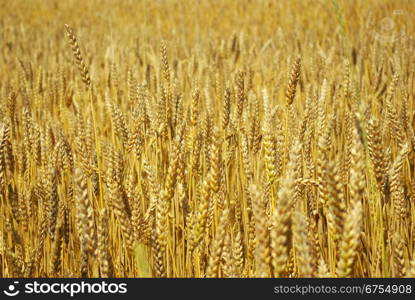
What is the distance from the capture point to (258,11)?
21.0 ft

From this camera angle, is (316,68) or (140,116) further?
(316,68)

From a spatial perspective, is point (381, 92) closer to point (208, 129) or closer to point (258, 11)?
point (208, 129)

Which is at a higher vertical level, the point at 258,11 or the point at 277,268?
the point at 258,11

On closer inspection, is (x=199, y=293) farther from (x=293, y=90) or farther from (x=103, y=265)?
(x=293, y=90)

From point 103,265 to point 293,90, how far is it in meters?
0.69

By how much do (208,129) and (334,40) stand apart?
2939 mm

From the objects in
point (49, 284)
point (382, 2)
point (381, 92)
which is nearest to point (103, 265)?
point (49, 284)

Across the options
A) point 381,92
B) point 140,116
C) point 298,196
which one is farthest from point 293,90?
point 381,92

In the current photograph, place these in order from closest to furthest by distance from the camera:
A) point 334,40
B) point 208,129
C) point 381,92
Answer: point 208,129 → point 381,92 → point 334,40

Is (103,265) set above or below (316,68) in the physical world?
below

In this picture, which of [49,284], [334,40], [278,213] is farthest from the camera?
[334,40]

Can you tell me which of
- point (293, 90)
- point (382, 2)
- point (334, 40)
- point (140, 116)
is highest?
point (382, 2)

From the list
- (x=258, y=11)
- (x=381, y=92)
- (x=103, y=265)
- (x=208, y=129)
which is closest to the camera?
(x=103, y=265)

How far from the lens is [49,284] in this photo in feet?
3.08
